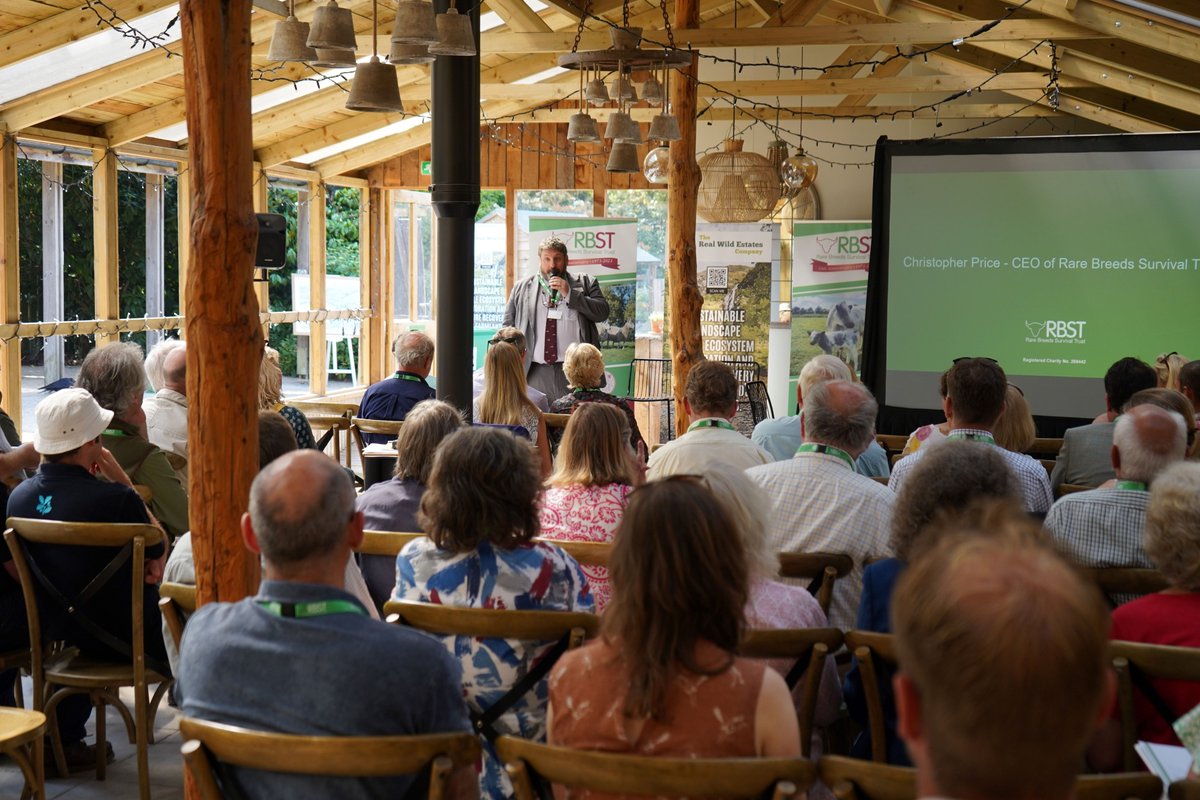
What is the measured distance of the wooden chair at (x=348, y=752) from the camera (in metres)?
1.82

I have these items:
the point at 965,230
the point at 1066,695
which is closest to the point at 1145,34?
the point at 965,230

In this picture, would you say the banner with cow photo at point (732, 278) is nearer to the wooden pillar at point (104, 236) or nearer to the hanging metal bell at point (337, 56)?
the wooden pillar at point (104, 236)

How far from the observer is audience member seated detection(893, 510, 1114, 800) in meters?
1.03

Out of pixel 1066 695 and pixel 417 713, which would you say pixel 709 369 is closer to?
pixel 417 713

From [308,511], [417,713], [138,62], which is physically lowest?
[417,713]

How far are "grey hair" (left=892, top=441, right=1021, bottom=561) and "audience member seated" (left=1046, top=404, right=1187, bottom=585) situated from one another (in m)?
0.72

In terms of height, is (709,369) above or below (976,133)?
below

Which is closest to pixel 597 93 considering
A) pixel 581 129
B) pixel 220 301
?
pixel 581 129

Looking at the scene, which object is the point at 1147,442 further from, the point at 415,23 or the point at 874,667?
the point at 415,23

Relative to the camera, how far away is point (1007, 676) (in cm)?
103

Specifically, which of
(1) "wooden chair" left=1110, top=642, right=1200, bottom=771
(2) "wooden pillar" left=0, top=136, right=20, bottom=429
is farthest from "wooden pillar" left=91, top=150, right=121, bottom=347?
(1) "wooden chair" left=1110, top=642, right=1200, bottom=771

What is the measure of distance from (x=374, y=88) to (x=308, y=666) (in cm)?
260

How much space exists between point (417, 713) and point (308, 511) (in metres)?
0.40

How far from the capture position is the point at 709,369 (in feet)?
15.5
